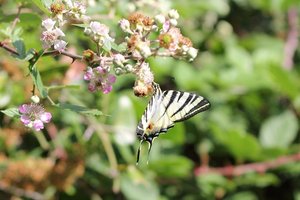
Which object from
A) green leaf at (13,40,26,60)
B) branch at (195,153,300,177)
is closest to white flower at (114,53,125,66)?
green leaf at (13,40,26,60)

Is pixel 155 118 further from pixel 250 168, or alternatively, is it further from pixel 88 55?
pixel 250 168

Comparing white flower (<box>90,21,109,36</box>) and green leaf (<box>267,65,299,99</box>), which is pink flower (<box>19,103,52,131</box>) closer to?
white flower (<box>90,21,109,36</box>)

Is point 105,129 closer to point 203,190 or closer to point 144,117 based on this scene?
point 203,190

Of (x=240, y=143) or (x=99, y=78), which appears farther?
(x=240, y=143)

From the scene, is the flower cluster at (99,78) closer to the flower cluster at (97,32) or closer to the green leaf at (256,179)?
the flower cluster at (97,32)

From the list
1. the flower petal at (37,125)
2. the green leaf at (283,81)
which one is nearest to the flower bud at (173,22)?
the flower petal at (37,125)

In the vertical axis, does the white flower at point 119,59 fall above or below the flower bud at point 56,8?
below

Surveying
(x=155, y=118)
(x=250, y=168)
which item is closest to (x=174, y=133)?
(x=250, y=168)

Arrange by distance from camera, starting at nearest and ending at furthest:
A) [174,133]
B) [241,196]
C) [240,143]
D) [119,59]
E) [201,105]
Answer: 1. [119,59]
2. [201,105]
3. [174,133]
4. [240,143]
5. [241,196]
